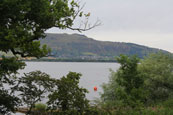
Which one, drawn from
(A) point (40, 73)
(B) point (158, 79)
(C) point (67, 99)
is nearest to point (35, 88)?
(A) point (40, 73)

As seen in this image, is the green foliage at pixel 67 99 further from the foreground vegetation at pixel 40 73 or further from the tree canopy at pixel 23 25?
the tree canopy at pixel 23 25

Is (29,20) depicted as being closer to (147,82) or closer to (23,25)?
(23,25)

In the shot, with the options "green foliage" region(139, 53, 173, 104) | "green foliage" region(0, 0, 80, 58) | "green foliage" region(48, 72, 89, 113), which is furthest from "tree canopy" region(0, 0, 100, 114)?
"green foliage" region(139, 53, 173, 104)

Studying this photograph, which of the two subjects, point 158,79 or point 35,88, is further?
point 158,79

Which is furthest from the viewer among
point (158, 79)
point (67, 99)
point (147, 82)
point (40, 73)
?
point (147, 82)

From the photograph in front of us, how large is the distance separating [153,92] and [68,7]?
13.3m

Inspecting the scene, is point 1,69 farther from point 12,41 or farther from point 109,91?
point 109,91

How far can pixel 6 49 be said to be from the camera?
11.8 meters

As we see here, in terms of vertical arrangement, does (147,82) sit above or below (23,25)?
below

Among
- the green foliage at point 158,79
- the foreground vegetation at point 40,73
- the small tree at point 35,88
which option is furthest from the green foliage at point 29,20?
the green foliage at point 158,79

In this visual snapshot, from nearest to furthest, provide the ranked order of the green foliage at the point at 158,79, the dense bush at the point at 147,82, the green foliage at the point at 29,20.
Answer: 1. the green foliage at the point at 29,20
2. the dense bush at the point at 147,82
3. the green foliage at the point at 158,79

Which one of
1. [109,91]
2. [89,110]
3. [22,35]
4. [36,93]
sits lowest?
[109,91]

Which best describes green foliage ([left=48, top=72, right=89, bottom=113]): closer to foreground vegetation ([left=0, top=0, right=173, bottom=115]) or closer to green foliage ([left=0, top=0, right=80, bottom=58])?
foreground vegetation ([left=0, top=0, right=173, bottom=115])

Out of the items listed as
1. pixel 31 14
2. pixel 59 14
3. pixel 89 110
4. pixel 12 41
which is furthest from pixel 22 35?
pixel 89 110
